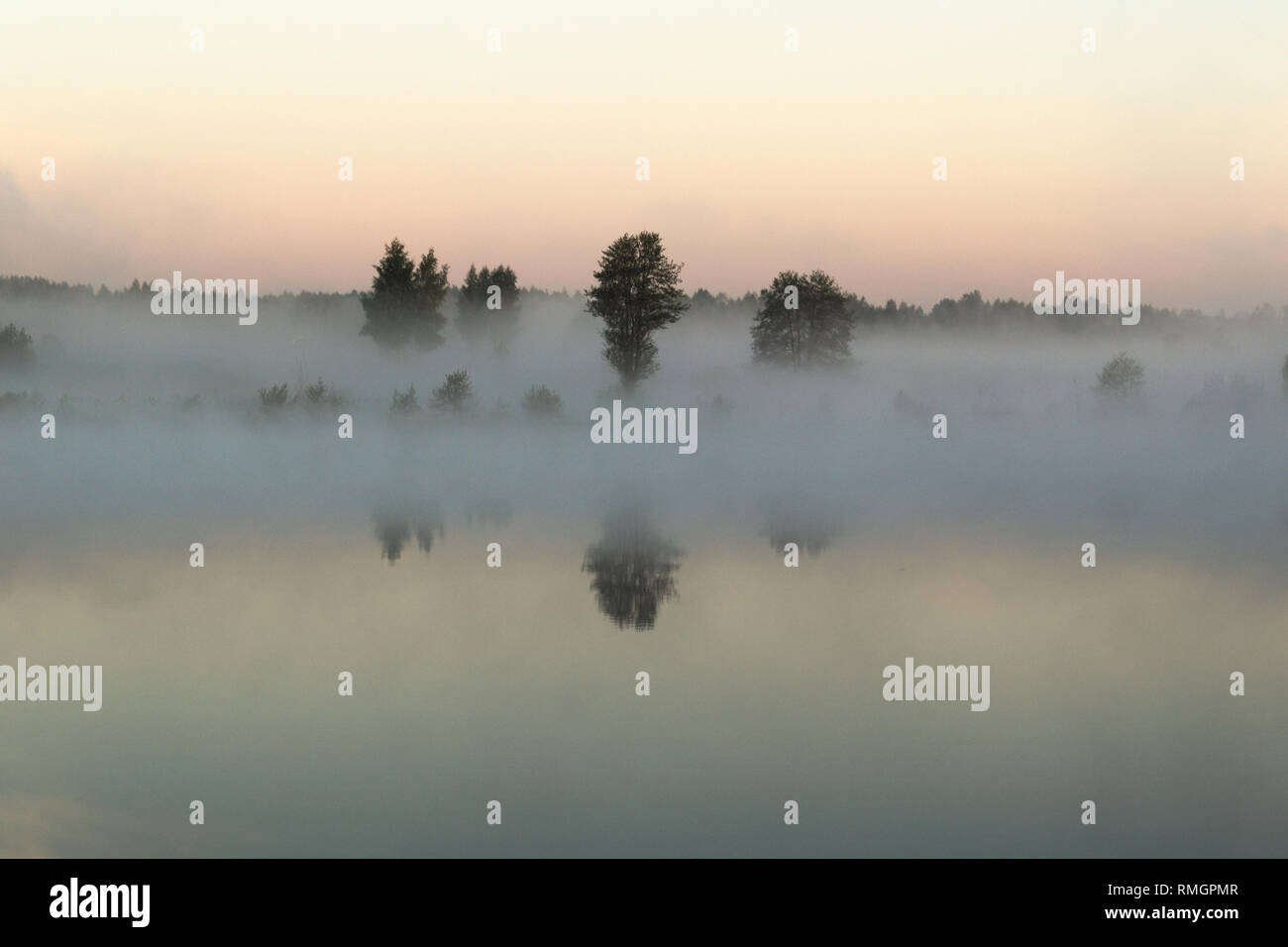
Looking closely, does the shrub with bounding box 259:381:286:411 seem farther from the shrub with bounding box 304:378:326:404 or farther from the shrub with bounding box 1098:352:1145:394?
the shrub with bounding box 1098:352:1145:394

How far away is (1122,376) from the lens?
11588 cm

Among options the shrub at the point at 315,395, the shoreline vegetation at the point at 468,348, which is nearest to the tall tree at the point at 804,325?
the shoreline vegetation at the point at 468,348

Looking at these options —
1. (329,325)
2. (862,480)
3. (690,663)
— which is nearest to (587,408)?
(862,480)

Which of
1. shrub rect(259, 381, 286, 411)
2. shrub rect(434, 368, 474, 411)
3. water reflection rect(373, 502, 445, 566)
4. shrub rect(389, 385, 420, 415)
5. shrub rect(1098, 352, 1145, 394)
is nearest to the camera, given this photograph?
water reflection rect(373, 502, 445, 566)

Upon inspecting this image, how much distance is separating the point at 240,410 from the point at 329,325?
169 ft

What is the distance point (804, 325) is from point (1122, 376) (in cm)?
3269

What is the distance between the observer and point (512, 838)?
14.4 metres

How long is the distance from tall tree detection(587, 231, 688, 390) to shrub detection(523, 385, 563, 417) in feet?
21.2

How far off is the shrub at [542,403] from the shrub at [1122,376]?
5645 cm

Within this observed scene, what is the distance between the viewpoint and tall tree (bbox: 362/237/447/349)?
10856 cm

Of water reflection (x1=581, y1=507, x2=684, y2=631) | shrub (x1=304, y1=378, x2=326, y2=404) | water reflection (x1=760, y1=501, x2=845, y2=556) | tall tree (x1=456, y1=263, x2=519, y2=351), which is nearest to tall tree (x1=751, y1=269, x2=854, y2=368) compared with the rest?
tall tree (x1=456, y1=263, x2=519, y2=351)

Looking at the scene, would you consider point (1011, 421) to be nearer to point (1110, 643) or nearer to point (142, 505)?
point (142, 505)

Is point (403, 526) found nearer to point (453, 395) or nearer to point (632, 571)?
point (632, 571)

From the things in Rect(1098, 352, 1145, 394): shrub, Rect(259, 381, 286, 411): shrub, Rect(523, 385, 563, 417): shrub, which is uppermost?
Rect(1098, 352, 1145, 394): shrub
